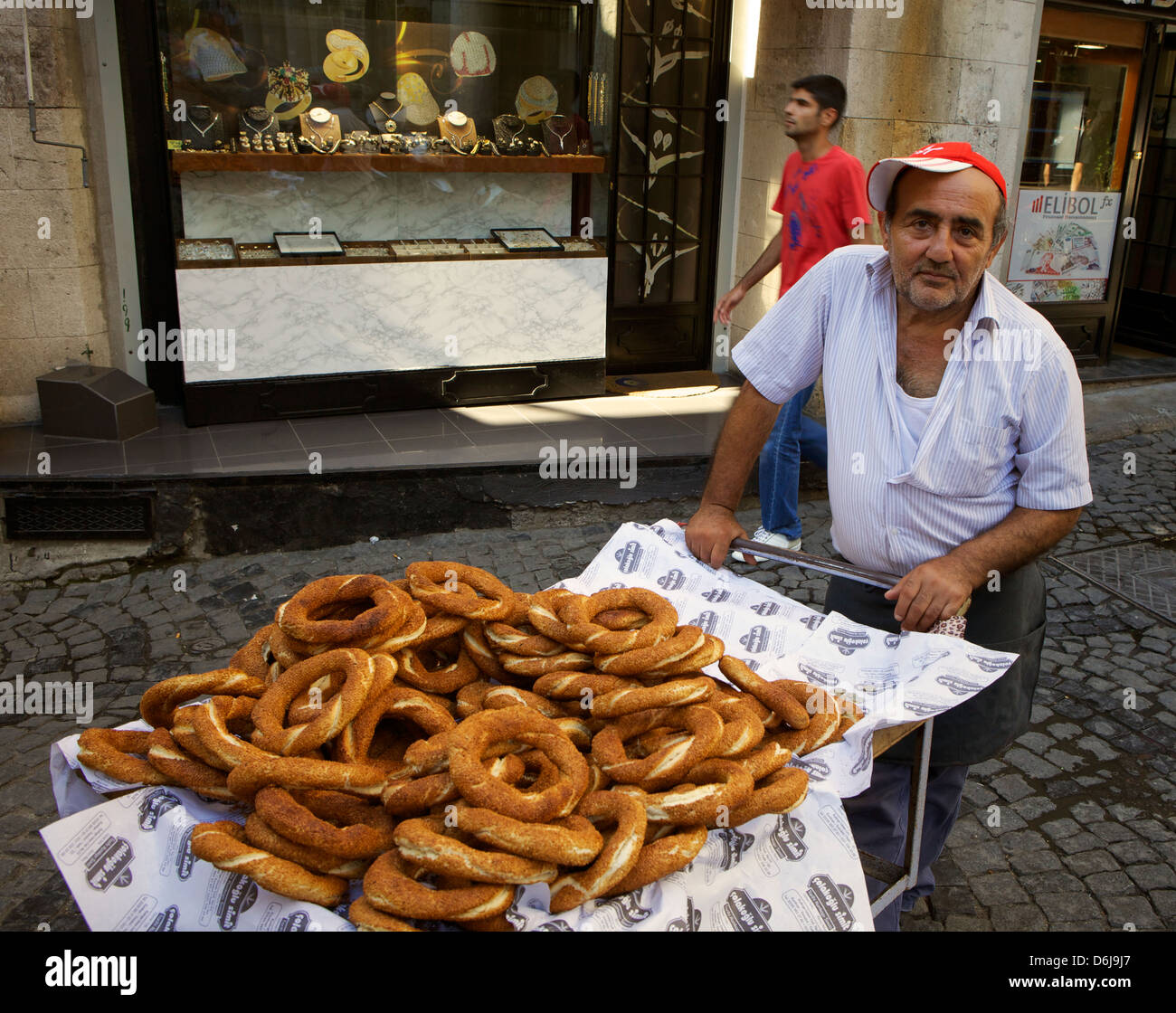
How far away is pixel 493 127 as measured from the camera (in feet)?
25.3

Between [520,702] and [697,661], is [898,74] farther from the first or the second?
[520,702]

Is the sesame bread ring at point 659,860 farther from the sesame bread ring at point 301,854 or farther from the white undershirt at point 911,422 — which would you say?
the white undershirt at point 911,422

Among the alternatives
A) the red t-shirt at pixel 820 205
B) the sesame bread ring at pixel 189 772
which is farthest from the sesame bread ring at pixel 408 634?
the red t-shirt at pixel 820 205

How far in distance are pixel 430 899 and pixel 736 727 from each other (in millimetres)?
722

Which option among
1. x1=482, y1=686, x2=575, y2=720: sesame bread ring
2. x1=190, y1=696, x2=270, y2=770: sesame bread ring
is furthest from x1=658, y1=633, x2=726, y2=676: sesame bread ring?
x1=190, y1=696, x2=270, y2=770: sesame bread ring

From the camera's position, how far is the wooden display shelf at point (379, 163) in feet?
22.2

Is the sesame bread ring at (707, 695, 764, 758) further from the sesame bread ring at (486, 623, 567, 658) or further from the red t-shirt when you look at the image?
the red t-shirt

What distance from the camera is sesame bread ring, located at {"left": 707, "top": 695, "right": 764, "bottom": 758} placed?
2.17 meters

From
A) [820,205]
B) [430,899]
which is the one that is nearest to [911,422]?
[430,899]

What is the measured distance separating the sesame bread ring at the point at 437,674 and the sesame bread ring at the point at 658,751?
37 cm

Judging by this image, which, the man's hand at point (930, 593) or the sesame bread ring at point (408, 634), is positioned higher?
the man's hand at point (930, 593)

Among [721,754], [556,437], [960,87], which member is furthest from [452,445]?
[721,754]

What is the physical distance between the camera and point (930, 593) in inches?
101

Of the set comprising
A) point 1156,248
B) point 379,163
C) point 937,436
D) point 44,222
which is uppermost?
point 379,163
